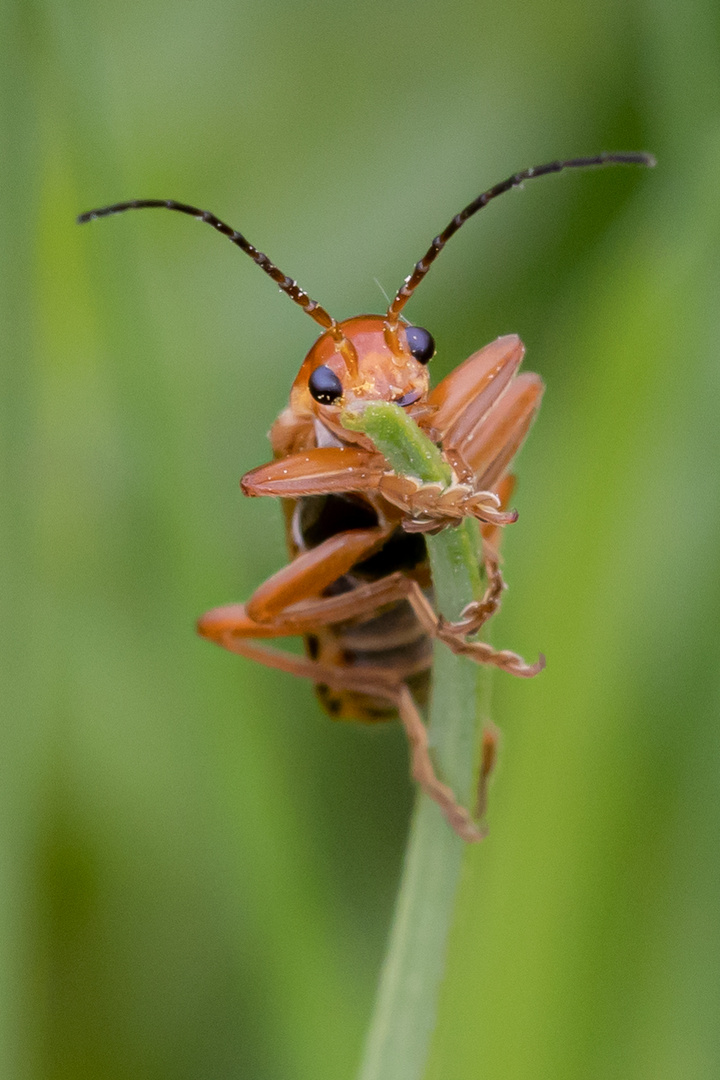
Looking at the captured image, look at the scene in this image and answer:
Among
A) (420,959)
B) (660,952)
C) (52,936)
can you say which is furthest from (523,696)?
(52,936)

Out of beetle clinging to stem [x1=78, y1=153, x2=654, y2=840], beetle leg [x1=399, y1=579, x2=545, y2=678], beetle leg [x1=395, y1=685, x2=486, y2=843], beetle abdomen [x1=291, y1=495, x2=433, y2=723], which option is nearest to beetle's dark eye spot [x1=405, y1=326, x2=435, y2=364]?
beetle clinging to stem [x1=78, y1=153, x2=654, y2=840]

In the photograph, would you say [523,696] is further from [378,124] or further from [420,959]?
[378,124]

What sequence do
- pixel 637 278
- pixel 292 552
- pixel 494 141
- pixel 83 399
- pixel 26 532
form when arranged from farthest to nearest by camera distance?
pixel 494 141
pixel 83 399
pixel 292 552
pixel 637 278
pixel 26 532

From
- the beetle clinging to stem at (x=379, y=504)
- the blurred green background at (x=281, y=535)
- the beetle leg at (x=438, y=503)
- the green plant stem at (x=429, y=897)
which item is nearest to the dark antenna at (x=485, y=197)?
the beetle clinging to stem at (x=379, y=504)

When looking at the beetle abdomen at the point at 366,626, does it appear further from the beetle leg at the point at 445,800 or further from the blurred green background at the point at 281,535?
the beetle leg at the point at 445,800

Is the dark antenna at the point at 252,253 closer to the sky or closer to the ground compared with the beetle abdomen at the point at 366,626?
closer to the sky

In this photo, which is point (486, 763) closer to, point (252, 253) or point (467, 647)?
point (467, 647)

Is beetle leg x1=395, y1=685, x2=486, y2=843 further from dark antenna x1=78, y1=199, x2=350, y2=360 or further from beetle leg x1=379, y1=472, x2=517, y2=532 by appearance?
dark antenna x1=78, y1=199, x2=350, y2=360

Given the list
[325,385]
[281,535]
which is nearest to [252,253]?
[325,385]

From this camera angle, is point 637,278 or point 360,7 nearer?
point 637,278
